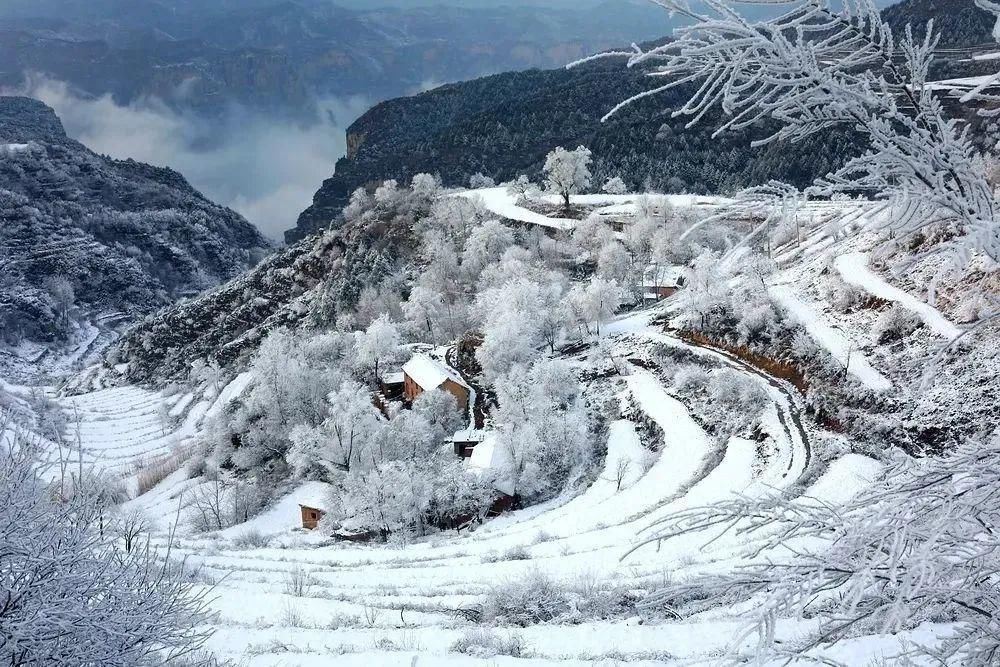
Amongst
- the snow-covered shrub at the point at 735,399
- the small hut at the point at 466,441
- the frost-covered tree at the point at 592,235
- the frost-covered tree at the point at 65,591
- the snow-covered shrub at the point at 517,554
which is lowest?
the snow-covered shrub at the point at 517,554

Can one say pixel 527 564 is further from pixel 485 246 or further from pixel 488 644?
pixel 485 246

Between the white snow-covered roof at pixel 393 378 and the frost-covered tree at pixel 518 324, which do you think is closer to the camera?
the frost-covered tree at pixel 518 324

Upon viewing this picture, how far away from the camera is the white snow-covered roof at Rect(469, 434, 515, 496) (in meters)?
32.8

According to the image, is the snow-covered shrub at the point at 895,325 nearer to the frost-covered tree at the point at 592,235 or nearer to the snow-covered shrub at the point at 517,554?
the snow-covered shrub at the point at 517,554

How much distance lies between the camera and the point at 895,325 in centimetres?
3067

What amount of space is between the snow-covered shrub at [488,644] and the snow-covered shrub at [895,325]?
93.7 feet

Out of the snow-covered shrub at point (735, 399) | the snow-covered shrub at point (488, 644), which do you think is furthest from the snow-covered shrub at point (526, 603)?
the snow-covered shrub at point (735, 399)

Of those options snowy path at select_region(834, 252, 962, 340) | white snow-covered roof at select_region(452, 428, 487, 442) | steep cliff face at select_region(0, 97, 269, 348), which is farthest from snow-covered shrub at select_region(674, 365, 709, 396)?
steep cliff face at select_region(0, 97, 269, 348)

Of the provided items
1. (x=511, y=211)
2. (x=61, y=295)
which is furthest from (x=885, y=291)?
(x=61, y=295)

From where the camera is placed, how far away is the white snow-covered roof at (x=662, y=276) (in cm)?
6136

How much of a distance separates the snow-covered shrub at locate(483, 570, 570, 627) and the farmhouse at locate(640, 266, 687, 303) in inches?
1881

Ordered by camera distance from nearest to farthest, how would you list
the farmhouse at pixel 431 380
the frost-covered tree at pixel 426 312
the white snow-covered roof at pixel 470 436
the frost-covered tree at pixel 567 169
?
the white snow-covered roof at pixel 470 436, the farmhouse at pixel 431 380, the frost-covered tree at pixel 426 312, the frost-covered tree at pixel 567 169

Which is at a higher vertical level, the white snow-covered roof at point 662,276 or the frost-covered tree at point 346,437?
the white snow-covered roof at point 662,276

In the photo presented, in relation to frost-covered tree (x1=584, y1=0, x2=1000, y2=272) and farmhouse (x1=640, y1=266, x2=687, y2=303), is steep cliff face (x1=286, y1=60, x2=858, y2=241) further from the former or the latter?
frost-covered tree (x1=584, y1=0, x2=1000, y2=272)
